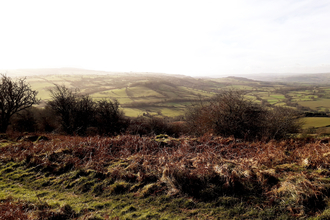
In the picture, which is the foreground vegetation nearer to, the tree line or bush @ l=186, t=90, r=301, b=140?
the tree line

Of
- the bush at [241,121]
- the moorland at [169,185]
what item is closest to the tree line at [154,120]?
the bush at [241,121]

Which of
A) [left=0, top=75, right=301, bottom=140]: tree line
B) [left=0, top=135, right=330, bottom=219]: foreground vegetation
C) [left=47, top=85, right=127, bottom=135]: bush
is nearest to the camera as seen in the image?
[left=0, top=135, right=330, bottom=219]: foreground vegetation

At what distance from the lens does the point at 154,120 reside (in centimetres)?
2428

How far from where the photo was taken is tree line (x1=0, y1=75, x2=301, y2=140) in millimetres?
12758

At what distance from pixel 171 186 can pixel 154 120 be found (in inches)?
772

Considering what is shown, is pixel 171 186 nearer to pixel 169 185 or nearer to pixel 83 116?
pixel 169 185

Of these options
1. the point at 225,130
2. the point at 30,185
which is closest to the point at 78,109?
the point at 30,185

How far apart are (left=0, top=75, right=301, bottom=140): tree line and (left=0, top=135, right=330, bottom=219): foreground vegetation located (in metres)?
3.46

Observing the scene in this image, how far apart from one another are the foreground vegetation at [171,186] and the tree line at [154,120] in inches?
136

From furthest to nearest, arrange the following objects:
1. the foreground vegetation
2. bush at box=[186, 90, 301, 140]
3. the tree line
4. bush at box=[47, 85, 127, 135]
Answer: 1. bush at box=[47, 85, 127, 135]
2. the tree line
3. bush at box=[186, 90, 301, 140]
4. the foreground vegetation

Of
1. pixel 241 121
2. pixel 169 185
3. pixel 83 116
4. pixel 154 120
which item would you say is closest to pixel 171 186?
pixel 169 185

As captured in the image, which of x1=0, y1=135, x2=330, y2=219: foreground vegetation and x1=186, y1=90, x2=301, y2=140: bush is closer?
x1=0, y1=135, x2=330, y2=219: foreground vegetation

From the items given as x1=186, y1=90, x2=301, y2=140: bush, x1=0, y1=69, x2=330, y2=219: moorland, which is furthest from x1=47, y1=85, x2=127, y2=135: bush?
x1=0, y1=69, x2=330, y2=219: moorland

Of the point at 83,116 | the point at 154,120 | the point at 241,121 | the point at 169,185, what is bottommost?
the point at 154,120
